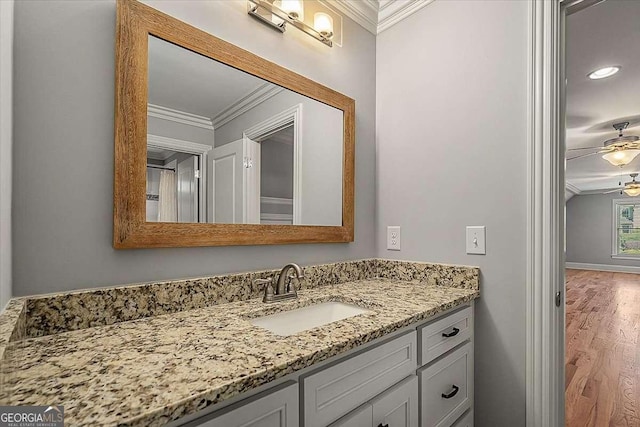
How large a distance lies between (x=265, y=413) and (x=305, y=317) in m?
0.61

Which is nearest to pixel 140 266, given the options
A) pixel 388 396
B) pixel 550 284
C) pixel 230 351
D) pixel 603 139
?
pixel 230 351

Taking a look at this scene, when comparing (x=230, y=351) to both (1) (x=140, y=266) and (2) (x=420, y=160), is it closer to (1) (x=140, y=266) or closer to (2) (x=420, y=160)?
(1) (x=140, y=266)

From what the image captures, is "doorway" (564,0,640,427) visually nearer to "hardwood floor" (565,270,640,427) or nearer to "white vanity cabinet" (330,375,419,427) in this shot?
"hardwood floor" (565,270,640,427)

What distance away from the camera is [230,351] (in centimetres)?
73

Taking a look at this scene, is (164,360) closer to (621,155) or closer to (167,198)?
(167,198)

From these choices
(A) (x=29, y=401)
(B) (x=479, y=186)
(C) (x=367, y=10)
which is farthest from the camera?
(C) (x=367, y=10)

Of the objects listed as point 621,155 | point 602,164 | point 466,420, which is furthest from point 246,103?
point 602,164

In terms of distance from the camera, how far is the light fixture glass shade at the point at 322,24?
1518mm

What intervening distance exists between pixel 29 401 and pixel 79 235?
52cm

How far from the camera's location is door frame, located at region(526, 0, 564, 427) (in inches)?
49.7

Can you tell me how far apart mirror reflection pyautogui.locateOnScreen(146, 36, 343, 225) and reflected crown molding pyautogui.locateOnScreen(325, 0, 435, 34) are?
0.57m

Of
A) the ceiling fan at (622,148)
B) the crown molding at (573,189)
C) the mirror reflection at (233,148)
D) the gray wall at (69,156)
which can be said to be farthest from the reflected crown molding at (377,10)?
the crown molding at (573,189)

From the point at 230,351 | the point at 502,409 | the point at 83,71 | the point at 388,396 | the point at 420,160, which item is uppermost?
the point at 83,71

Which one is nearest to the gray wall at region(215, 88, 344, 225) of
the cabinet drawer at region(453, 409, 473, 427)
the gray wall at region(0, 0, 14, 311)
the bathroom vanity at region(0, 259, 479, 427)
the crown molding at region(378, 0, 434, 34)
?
the bathroom vanity at region(0, 259, 479, 427)
